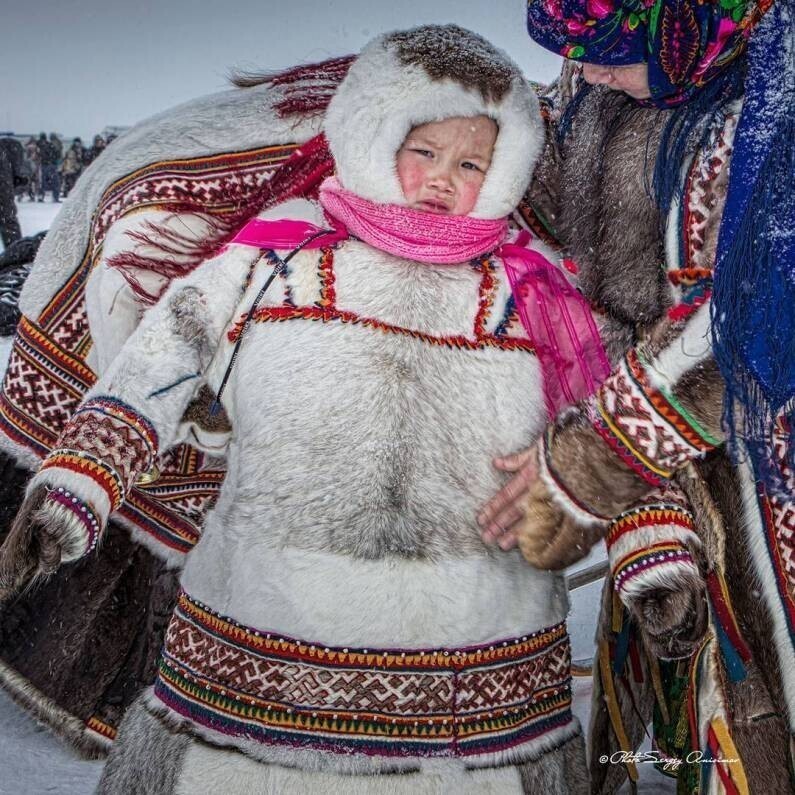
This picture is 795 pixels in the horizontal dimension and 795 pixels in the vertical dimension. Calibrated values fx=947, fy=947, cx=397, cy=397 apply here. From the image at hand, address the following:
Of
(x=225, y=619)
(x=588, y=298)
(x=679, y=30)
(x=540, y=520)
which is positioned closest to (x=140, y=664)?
(x=225, y=619)

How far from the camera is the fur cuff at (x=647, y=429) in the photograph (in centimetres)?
122

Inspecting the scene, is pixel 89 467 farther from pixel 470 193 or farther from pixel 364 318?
pixel 470 193

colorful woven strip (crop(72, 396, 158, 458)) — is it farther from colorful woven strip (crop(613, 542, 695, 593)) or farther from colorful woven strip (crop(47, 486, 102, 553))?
colorful woven strip (crop(613, 542, 695, 593))

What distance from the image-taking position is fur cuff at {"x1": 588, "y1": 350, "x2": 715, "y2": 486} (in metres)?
1.22

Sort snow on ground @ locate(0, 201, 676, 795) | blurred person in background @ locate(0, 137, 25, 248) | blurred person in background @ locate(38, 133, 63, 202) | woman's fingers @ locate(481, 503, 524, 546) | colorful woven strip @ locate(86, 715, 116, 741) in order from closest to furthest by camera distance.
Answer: woman's fingers @ locate(481, 503, 524, 546)
snow on ground @ locate(0, 201, 676, 795)
colorful woven strip @ locate(86, 715, 116, 741)
blurred person in background @ locate(0, 137, 25, 248)
blurred person in background @ locate(38, 133, 63, 202)

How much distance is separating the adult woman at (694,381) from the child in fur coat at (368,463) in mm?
103

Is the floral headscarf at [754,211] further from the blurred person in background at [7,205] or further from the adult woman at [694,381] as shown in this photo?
the blurred person in background at [7,205]

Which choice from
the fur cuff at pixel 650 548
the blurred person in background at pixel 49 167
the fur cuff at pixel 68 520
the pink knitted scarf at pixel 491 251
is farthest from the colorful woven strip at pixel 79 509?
the blurred person in background at pixel 49 167

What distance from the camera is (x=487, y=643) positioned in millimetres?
1324

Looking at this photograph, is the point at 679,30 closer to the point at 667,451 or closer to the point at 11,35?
the point at 667,451

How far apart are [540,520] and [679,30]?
0.70m

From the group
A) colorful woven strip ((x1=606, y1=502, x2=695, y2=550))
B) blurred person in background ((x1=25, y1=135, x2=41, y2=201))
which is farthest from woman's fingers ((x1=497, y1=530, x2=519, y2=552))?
blurred person in background ((x1=25, y1=135, x2=41, y2=201))

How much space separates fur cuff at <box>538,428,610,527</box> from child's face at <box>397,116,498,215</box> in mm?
408

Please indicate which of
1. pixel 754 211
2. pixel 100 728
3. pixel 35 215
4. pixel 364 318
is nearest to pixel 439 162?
pixel 364 318
